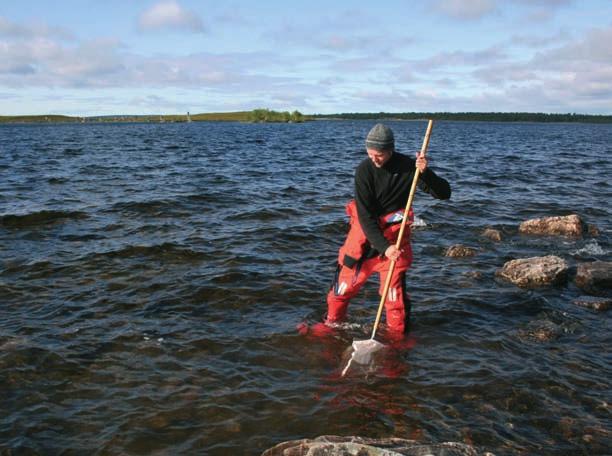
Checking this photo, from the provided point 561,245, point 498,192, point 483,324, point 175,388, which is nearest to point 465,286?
point 483,324

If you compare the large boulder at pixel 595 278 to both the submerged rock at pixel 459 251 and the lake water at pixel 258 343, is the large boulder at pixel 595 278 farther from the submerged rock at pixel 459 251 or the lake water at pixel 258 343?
the submerged rock at pixel 459 251

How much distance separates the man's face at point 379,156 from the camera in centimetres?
627

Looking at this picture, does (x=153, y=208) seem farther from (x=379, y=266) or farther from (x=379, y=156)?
(x=379, y=156)

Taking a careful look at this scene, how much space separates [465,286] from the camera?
967 centimetres

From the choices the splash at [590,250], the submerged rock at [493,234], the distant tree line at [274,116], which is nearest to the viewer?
the splash at [590,250]

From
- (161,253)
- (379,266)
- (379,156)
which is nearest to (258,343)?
(379,266)

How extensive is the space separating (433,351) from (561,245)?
7.23 m

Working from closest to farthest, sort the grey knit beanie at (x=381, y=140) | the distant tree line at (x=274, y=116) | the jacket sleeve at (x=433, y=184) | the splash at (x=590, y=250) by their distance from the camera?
the grey knit beanie at (x=381, y=140) < the jacket sleeve at (x=433, y=184) < the splash at (x=590, y=250) < the distant tree line at (x=274, y=116)

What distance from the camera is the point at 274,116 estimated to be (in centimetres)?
19275

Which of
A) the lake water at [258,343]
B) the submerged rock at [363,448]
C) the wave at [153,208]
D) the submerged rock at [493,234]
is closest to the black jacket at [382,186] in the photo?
the lake water at [258,343]

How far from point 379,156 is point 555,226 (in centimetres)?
947

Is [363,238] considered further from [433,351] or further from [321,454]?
[321,454]

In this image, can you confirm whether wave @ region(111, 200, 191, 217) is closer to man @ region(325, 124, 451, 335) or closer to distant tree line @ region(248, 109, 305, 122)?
man @ region(325, 124, 451, 335)

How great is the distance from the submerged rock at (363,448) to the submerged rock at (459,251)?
24.6 feet
